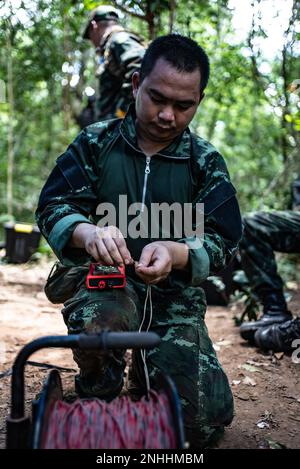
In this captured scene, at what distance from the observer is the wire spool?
168 cm

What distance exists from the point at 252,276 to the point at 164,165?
1830 mm

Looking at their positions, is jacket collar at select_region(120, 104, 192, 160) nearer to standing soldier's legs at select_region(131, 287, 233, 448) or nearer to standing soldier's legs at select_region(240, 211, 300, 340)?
standing soldier's legs at select_region(131, 287, 233, 448)

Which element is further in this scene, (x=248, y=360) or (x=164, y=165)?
(x=248, y=360)

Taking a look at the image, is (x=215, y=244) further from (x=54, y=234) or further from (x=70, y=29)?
(x=70, y=29)

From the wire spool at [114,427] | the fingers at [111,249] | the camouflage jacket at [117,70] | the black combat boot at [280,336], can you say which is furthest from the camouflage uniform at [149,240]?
the camouflage jacket at [117,70]

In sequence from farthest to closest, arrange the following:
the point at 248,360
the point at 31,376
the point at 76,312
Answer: the point at 248,360, the point at 31,376, the point at 76,312

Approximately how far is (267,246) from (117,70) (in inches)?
98.4

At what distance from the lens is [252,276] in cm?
425

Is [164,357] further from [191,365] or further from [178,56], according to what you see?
[178,56]

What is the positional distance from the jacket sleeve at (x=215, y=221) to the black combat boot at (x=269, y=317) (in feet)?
4.83

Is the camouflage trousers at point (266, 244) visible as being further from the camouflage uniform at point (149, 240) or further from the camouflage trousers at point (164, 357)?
the camouflage trousers at point (164, 357)

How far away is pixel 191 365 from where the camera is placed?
8.38ft

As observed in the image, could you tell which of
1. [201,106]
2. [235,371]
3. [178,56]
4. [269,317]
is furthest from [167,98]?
[201,106]
